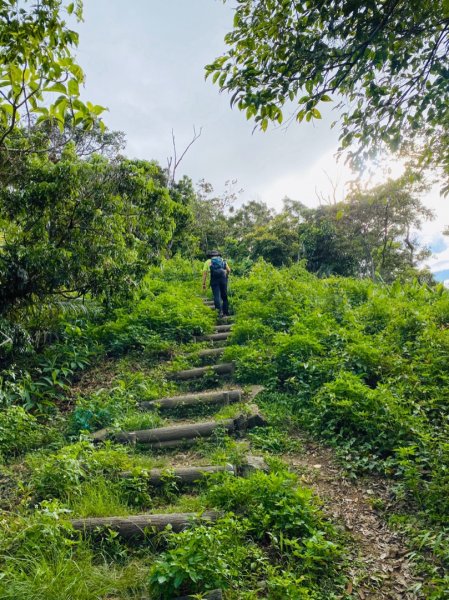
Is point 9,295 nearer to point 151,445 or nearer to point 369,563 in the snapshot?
point 151,445

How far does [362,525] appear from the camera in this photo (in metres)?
3.89

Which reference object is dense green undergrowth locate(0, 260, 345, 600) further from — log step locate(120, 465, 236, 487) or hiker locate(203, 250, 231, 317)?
hiker locate(203, 250, 231, 317)

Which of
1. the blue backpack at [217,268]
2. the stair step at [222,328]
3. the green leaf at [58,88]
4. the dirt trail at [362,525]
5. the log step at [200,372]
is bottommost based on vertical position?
the dirt trail at [362,525]

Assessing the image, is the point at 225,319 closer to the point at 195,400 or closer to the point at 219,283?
the point at 219,283

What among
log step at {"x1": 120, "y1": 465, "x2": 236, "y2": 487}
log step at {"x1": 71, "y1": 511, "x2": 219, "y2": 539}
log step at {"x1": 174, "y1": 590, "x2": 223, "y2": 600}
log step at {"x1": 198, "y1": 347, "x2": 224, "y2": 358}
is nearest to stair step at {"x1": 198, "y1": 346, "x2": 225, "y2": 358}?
log step at {"x1": 198, "y1": 347, "x2": 224, "y2": 358}

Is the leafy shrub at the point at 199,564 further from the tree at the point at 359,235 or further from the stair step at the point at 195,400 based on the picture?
the tree at the point at 359,235

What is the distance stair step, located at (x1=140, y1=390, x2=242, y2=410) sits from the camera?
6387mm

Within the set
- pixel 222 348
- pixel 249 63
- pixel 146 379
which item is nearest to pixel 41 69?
pixel 249 63

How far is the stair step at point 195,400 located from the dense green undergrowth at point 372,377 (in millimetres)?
531

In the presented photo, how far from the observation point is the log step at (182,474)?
437 cm

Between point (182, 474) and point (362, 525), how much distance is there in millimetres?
1816

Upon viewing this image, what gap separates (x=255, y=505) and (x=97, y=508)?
1.45 m

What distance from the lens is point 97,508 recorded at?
3.89 metres

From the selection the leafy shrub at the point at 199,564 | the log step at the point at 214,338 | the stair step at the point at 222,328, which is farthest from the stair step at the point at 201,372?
the leafy shrub at the point at 199,564
